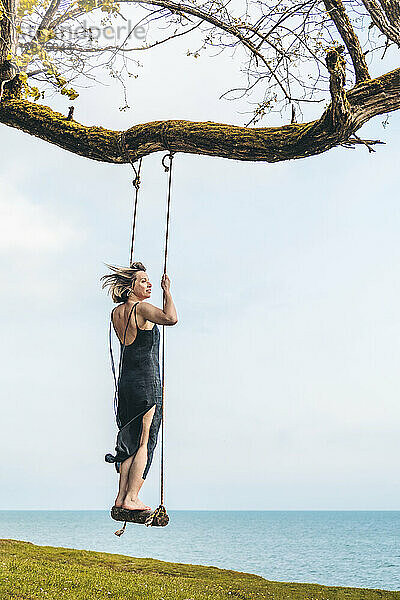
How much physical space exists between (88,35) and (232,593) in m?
16.8

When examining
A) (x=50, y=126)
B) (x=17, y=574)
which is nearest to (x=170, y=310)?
(x=50, y=126)

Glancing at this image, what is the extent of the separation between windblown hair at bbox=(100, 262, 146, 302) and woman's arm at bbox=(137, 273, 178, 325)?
0.62 ft

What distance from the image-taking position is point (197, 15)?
6.16 metres

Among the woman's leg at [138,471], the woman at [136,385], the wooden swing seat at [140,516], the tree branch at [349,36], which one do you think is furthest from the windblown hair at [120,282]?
the tree branch at [349,36]

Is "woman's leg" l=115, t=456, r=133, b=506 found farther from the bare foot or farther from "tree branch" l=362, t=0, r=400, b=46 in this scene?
"tree branch" l=362, t=0, r=400, b=46

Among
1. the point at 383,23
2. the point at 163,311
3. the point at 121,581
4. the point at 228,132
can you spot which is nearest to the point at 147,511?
the point at 163,311

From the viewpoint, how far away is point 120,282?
15.4 feet

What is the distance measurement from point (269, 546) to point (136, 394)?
107 meters

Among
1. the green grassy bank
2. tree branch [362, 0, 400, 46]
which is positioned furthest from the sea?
tree branch [362, 0, 400, 46]

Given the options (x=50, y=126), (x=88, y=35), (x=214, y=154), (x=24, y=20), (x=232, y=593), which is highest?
(x=88, y=35)

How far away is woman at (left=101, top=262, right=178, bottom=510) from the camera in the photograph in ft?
14.3

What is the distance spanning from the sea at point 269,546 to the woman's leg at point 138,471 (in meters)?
70.3

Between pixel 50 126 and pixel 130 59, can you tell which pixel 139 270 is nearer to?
pixel 50 126

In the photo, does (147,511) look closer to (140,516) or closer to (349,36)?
(140,516)
